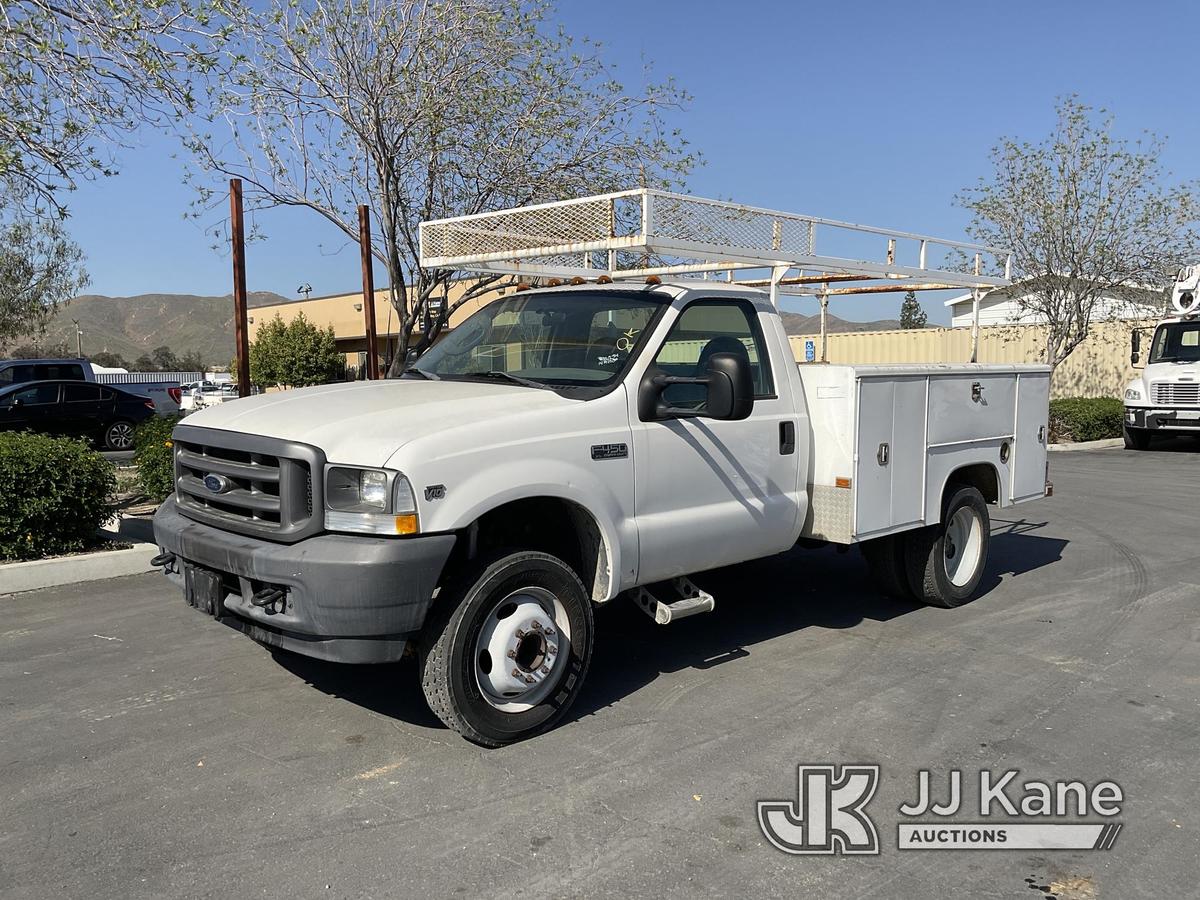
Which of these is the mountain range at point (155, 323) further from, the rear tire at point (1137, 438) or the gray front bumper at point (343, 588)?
the gray front bumper at point (343, 588)

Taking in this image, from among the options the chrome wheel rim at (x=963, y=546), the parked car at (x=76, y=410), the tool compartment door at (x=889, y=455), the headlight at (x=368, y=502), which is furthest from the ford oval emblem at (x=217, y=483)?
the parked car at (x=76, y=410)

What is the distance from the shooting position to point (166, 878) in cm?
342

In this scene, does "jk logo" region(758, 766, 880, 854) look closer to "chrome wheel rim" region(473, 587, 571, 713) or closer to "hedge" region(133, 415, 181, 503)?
"chrome wheel rim" region(473, 587, 571, 713)

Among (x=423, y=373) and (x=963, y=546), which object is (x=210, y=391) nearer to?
(x=423, y=373)

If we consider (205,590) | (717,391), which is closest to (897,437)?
(717,391)

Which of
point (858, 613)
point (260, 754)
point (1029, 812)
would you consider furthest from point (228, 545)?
point (858, 613)

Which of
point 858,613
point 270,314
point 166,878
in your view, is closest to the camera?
point 166,878

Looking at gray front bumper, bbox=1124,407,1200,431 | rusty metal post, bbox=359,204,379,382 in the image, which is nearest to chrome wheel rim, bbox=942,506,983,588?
rusty metal post, bbox=359,204,379,382

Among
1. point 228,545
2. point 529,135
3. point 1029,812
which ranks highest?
point 529,135

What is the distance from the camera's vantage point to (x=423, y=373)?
5.75 m

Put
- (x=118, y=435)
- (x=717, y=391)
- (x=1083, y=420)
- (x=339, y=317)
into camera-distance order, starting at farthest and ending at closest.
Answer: (x=339, y=317), (x=1083, y=420), (x=118, y=435), (x=717, y=391)

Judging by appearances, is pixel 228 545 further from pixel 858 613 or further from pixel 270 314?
pixel 270 314

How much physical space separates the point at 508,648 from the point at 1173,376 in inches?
741

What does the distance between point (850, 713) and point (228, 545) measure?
9.93ft
